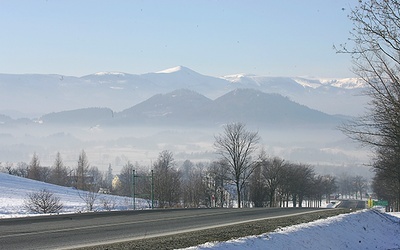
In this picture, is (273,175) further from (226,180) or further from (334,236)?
(334,236)

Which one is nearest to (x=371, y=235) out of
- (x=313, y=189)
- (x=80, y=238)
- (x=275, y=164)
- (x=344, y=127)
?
(x=344, y=127)

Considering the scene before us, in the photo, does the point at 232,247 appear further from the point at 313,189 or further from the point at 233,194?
the point at 313,189

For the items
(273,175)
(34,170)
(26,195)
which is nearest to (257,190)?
(273,175)

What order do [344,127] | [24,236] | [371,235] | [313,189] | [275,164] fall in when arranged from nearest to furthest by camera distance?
[24,236]
[371,235]
[344,127]
[275,164]
[313,189]

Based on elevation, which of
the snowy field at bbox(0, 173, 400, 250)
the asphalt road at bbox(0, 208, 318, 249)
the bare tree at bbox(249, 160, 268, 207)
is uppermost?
the asphalt road at bbox(0, 208, 318, 249)

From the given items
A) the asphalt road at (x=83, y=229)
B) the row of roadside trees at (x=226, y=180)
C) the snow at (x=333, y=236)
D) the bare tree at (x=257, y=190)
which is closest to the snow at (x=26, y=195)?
the row of roadside trees at (x=226, y=180)

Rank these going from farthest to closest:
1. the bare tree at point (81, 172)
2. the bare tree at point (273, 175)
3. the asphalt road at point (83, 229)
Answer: the bare tree at point (81, 172)
the bare tree at point (273, 175)
the asphalt road at point (83, 229)

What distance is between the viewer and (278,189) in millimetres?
109500

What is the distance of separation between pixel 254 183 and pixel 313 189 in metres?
49.3

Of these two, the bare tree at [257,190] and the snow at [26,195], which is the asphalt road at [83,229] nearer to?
the snow at [26,195]

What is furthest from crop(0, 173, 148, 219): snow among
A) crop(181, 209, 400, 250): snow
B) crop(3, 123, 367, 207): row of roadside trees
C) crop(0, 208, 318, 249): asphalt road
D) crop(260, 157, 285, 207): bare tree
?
crop(181, 209, 400, 250): snow

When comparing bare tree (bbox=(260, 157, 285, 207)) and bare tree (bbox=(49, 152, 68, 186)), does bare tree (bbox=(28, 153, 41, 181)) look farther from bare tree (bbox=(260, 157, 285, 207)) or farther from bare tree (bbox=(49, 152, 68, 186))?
bare tree (bbox=(260, 157, 285, 207))

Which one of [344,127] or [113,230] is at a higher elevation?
[344,127]

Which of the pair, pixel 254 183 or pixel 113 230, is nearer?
pixel 113 230
